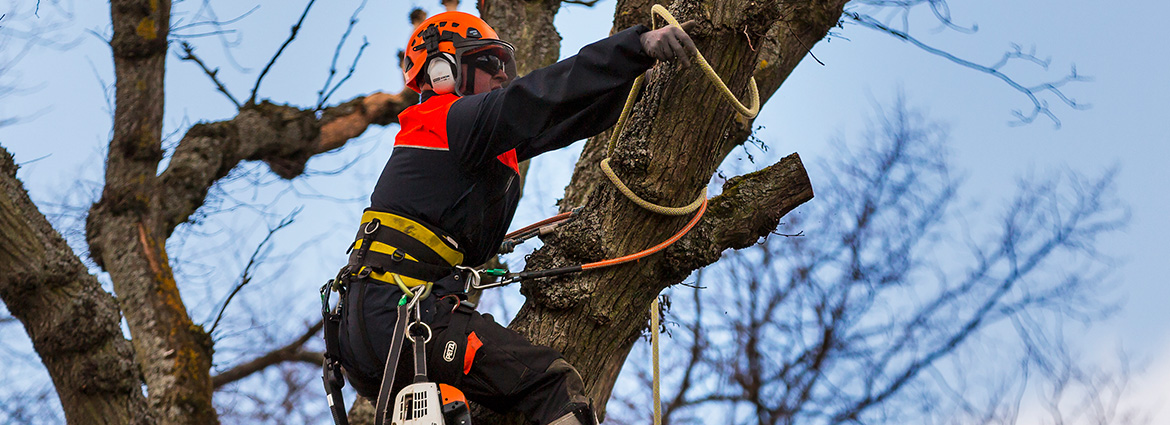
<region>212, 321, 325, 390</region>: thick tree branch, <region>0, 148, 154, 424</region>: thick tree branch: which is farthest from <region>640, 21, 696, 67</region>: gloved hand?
<region>212, 321, 325, 390</region>: thick tree branch

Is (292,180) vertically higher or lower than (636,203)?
higher

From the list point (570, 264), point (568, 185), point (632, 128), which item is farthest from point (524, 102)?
point (568, 185)

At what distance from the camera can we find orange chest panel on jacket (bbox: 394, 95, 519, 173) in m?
3.30

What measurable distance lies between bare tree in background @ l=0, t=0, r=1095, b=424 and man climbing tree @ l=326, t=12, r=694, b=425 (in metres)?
0.23

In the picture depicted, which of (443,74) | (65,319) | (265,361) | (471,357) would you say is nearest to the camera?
(471,357)

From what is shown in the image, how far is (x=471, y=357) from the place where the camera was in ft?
10.2

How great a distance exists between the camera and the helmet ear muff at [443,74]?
351 cm

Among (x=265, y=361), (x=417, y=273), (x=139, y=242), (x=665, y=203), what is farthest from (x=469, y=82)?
(x=265, y=361)

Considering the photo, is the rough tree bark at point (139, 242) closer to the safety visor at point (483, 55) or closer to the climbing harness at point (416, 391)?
the climbing harness at point (416, 391)

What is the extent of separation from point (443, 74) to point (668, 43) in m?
1.00

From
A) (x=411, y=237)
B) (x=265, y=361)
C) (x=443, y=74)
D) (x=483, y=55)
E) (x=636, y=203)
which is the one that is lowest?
(x=411, y=237)

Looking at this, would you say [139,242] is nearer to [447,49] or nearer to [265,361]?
[265,361]

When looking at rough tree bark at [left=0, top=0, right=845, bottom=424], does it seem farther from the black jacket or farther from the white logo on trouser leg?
the white logo on trouser leg

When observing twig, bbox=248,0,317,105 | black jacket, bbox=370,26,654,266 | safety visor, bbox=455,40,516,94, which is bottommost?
black jacket, bbox=370,26,654,266
